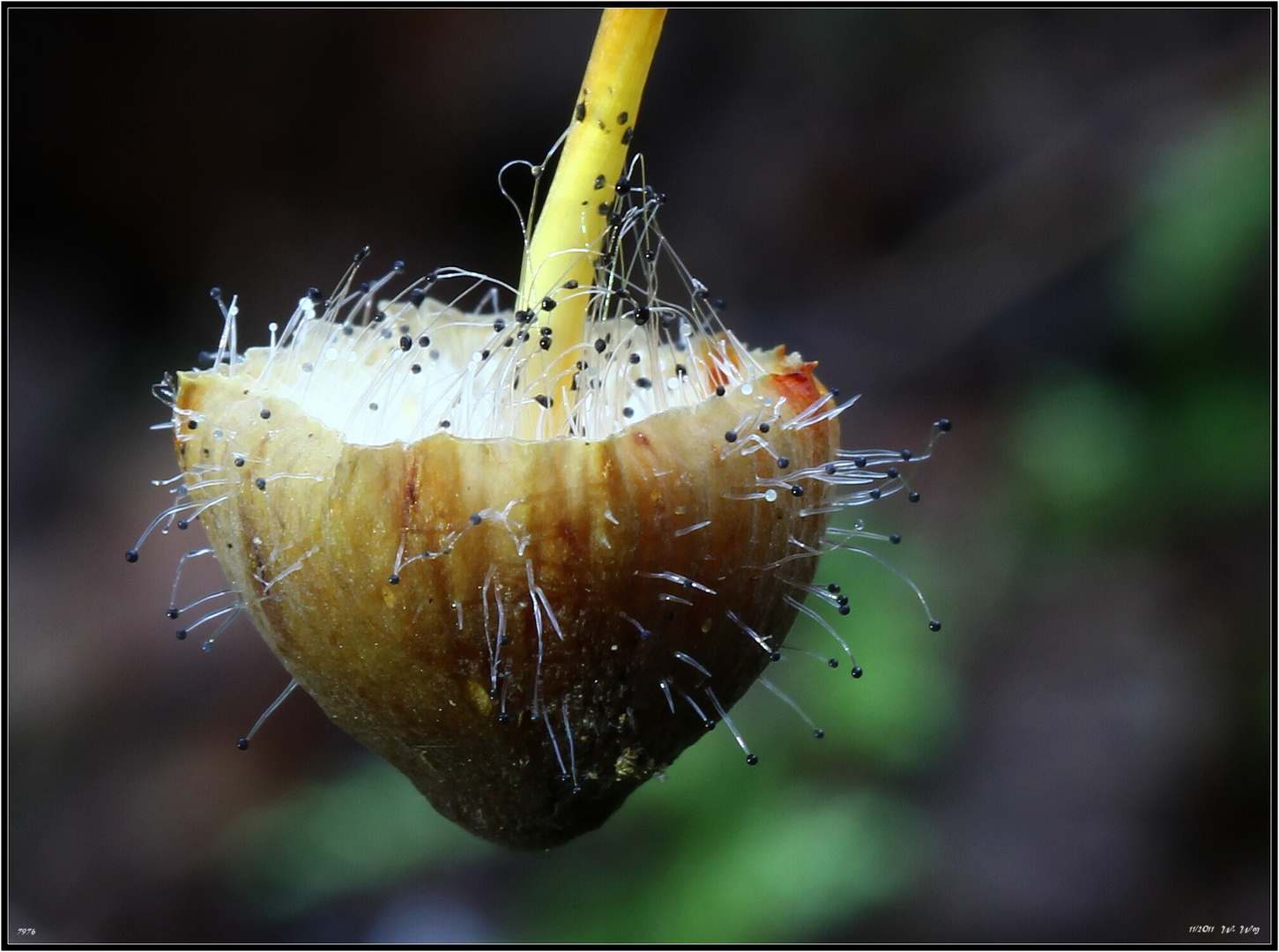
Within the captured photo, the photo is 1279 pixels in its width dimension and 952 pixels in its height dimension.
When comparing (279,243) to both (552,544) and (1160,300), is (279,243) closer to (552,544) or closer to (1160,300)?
(1160,300)

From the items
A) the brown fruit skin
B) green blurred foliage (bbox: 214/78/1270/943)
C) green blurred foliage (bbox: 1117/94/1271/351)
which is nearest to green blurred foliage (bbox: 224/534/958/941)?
green blurred foliage (bbox: 214/78/1270/943)

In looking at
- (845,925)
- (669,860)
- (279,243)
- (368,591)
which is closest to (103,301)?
(279,243)

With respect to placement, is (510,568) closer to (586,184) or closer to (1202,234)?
(586,184)

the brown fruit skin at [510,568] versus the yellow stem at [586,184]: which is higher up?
the yellow stem at [586,184]

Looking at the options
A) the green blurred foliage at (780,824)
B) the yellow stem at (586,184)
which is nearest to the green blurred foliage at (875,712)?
the green blurred foliage at (780,824)

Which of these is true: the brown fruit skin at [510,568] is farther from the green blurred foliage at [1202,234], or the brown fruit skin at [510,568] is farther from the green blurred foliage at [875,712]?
the green blurred foliage at [1202,234]

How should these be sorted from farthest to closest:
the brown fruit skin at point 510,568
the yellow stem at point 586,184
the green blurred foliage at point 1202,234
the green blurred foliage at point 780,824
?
1. the green blurred foliage at point 1202,234
2. the green blurred foliage at point 780,824
3. the yellow stem at point 586,184
4. the brown fruit skin at point 510,568

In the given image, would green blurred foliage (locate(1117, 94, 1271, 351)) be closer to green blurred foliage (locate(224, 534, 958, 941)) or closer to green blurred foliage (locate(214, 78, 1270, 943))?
green blurred foliage (locate(214, 78, 1270, 943))

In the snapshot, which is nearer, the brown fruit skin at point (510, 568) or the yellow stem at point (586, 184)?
the brown fruit skin at point (510, 568)
